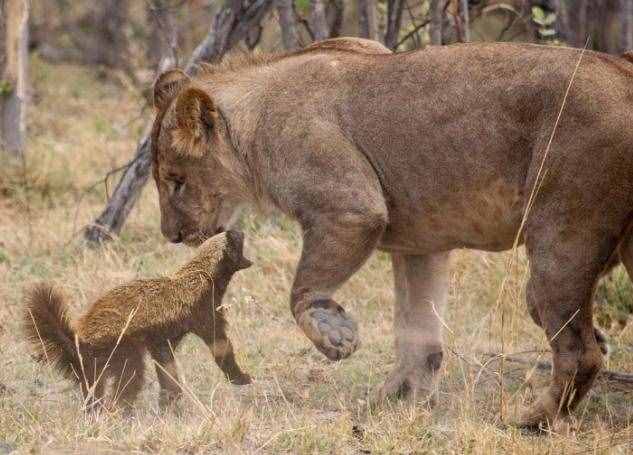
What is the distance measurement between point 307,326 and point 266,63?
1.39 m

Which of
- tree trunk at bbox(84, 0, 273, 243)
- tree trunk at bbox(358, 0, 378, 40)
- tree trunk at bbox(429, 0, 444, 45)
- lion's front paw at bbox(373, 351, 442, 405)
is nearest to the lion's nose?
lion's front paw at bbox(373, 351, 442, 405)

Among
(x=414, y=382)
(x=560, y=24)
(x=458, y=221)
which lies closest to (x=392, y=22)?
(x=560, y=24)

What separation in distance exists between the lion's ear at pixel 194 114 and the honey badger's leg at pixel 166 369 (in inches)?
37.0

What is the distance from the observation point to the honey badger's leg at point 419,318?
19.2 ft

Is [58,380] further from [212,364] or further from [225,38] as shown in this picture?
[225,38]

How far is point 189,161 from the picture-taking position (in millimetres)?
5789

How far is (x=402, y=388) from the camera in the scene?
5.82 metres

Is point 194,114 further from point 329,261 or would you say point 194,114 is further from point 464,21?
point 464,21

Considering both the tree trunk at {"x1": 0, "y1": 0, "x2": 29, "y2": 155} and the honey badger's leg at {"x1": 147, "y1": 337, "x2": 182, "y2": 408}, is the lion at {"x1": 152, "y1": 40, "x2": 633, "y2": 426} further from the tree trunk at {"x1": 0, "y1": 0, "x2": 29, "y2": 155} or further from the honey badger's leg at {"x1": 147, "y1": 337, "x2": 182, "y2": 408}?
the tree trunk at {"x1": 0, "y1": 0, "x2": 29, "y2": 155}

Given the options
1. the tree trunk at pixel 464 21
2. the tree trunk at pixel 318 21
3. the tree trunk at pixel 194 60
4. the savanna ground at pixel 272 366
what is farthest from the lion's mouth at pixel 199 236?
the tree trunk at pixel 318 21

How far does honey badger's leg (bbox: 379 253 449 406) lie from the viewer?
586cm

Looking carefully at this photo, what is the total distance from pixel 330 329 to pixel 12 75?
20.8 ft

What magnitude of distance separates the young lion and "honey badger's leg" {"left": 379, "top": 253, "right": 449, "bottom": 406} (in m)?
0.77

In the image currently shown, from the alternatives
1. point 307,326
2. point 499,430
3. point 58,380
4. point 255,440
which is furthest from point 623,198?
point 58,380
